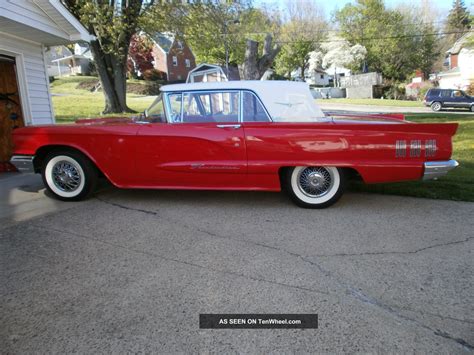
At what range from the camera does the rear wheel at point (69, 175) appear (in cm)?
489

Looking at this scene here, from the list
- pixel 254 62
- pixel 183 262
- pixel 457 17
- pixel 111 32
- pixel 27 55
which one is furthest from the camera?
pixel 457 17

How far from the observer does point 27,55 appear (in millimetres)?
7590

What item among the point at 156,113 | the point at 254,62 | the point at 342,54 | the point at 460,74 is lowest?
the point at 156,113

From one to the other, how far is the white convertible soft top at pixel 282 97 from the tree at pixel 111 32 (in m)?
9.67

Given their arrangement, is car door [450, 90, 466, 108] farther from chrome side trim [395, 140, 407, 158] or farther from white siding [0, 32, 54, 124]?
white siding [0, 32, 54, 124]

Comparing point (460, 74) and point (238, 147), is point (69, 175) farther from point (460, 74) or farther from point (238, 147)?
point (460, 74)

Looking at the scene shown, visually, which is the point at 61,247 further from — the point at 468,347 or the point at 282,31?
the point at 282,31

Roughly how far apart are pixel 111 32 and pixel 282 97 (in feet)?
38.7

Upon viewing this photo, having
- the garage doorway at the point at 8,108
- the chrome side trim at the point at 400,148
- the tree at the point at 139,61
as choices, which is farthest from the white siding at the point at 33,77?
the tree at the point at 139,61

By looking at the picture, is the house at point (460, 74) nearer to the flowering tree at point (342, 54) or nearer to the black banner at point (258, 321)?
the flowering tree at point (342, 54)

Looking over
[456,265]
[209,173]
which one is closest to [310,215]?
[209,173]

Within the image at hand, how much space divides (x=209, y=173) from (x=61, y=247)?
190cm

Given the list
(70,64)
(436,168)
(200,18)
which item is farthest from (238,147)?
(70,64)

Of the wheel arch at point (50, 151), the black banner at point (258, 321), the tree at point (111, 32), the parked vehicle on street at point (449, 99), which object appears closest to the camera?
the black banner at point (258, 321)
